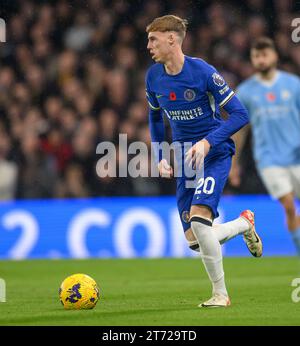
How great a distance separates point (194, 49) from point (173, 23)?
792cm

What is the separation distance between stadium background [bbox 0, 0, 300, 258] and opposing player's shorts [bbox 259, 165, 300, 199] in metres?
2.95

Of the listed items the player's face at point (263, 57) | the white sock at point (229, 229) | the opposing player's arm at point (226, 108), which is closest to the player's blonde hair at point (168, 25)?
the opposing player's arm at point (226, 108)

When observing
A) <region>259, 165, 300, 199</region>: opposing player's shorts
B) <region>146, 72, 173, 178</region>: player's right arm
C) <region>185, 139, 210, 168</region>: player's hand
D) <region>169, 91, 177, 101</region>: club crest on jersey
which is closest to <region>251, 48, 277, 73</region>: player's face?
<region>259, 165, 300, 199</region>: opposing player's shorts

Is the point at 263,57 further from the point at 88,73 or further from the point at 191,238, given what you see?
the point at 88,73

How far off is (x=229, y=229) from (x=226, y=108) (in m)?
0.99

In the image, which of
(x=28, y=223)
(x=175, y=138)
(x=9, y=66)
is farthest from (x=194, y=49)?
(x=175, y=138)

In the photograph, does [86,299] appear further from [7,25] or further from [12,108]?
[7,25]

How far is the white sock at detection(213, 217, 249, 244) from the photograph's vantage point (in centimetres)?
719

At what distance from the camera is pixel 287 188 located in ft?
32.3

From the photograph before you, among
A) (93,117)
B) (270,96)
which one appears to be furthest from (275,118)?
(93,117)

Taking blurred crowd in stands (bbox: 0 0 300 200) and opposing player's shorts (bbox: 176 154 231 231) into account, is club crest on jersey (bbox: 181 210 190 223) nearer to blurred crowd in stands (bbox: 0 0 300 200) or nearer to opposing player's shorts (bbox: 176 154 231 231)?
opposing player's shorts (bbox: 176 154 231 231)

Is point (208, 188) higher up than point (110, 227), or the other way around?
point (110, 227)

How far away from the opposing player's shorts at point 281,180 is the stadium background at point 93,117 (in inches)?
116

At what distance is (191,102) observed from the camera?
279 inches
